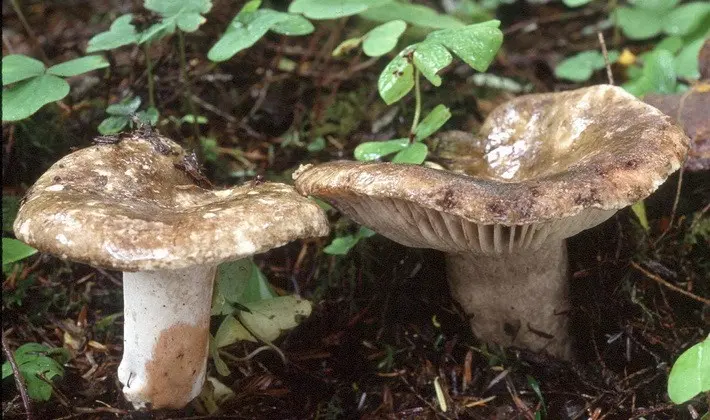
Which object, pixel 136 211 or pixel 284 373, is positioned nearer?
pixel 136 211

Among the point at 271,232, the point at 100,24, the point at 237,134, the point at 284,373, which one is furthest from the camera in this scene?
the point at 100,24

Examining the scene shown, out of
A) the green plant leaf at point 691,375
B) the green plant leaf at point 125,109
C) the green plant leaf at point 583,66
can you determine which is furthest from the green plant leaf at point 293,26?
the green plant leaf at point 691,375

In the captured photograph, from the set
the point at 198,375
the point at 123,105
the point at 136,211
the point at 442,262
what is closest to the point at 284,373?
the point at 198,375

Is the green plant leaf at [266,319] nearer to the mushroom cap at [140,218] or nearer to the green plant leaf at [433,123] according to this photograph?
the mushroom cap at [140,218]

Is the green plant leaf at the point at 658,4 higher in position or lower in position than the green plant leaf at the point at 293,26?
lower

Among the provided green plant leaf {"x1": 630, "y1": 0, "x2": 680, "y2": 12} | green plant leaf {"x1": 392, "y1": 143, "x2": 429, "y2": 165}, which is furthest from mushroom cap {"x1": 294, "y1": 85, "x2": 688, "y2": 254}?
green plant leaf {"x1": 630, "y1": 0, "x2": 680, "y2": 12}

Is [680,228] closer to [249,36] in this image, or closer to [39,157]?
[249,36]
